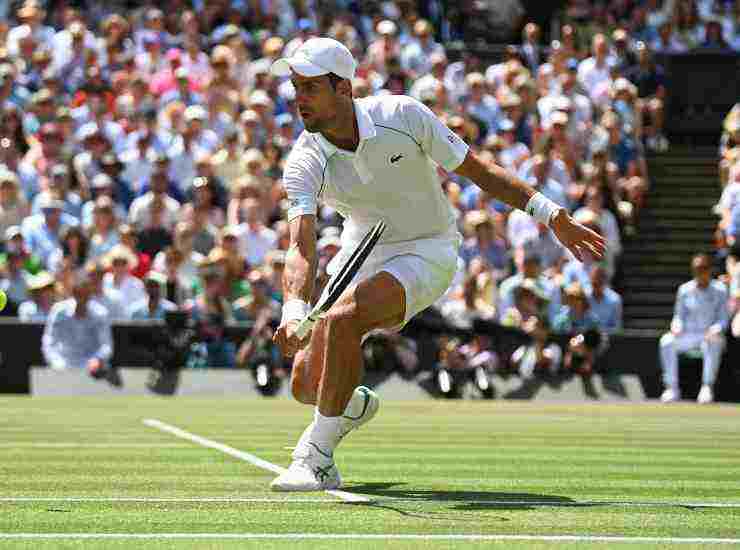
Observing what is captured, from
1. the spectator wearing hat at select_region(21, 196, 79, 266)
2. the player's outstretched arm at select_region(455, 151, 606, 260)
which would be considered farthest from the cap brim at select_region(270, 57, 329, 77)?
the spectator wearing hat at select_region(21, 196, 79, 266)

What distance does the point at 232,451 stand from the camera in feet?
34.0

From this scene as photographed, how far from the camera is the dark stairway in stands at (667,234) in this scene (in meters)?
22.1

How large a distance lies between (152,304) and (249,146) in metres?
3.18

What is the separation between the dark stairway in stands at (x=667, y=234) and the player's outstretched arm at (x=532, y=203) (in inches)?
548

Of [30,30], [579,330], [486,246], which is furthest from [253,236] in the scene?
[30,30]

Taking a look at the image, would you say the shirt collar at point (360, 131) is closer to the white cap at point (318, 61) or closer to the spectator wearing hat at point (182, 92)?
the white cap at point (318, 61)

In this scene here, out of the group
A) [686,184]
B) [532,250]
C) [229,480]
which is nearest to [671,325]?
[532,250]

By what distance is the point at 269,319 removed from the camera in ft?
62.6

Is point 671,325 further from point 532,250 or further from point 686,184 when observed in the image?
point 686,184

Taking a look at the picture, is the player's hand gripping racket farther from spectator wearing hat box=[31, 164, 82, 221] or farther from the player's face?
spectator wearing hat box=[31, 164, 82, 221]

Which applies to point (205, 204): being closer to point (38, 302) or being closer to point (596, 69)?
point (38, 302)

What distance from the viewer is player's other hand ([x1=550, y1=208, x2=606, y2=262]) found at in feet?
25.5

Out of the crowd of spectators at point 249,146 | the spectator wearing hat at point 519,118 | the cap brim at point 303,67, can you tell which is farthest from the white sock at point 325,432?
the spectator wearing hat at point 519,118

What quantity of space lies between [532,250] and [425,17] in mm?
7723
